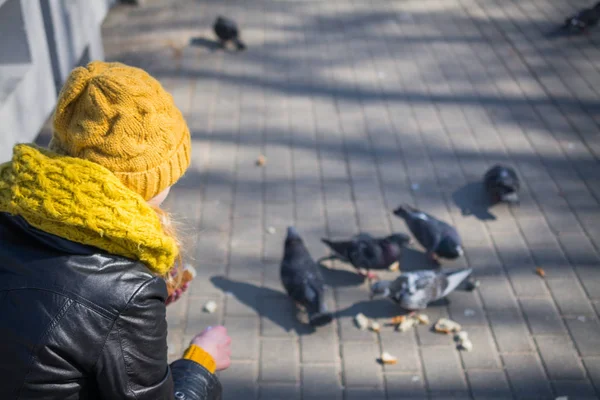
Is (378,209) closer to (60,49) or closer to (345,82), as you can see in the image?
(345,82)

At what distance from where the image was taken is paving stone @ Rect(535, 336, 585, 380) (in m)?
3.79

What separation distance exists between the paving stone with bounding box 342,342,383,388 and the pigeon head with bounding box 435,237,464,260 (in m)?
0.90

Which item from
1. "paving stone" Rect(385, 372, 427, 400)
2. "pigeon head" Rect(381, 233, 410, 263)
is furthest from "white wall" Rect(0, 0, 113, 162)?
"paving stone" Rect(385, 372, 427, 400)

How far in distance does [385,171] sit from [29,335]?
4.33m

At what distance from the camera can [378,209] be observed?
517 cm

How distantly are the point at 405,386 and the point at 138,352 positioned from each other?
2.32m

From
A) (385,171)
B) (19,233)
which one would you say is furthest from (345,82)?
(19,233)

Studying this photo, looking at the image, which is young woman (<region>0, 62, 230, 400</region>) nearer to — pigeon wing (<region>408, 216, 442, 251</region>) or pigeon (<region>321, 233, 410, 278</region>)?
pigeon (<region>321, 233, 410, 278</region>)

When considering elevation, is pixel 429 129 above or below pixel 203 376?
below

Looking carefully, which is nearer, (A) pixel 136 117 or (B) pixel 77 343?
(B) pixel 77 343

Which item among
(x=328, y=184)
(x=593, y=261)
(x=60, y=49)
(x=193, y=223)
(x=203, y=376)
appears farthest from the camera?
(x=60, y=49)

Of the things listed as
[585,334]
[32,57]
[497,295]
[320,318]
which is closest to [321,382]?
[320,318]

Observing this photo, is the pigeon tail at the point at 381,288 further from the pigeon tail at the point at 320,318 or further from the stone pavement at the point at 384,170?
the pigeon tail at the point at 320,318

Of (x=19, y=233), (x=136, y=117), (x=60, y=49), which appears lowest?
(x=60, y=49)
